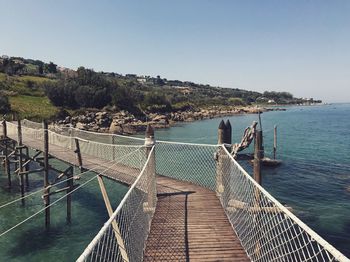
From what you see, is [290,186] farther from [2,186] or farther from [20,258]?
[2,186]

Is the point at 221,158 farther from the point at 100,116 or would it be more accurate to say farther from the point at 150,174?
the point at 100,116

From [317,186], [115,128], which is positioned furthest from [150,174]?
[115,128]

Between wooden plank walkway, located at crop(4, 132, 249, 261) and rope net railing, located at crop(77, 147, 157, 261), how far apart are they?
21 centimetres

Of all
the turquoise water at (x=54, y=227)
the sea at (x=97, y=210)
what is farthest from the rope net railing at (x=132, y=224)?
the turquoise water at (x=54, y=227)

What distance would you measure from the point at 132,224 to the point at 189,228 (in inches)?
53.5

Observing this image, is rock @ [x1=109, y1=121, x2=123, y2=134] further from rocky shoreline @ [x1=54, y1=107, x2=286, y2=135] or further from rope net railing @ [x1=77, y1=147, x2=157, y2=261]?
rope net railing @ [x1=77, y1=147, x2=157, y2=261]

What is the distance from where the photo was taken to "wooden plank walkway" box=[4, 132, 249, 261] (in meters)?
5.91

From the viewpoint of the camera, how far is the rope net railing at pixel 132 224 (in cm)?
446

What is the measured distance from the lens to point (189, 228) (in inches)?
277

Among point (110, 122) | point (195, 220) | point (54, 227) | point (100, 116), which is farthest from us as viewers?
point (110, 122)

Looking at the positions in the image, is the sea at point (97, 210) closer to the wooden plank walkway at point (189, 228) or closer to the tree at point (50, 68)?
the wooden plank walkway at point (189, 228)

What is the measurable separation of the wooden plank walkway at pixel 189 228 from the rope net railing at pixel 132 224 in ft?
0.69

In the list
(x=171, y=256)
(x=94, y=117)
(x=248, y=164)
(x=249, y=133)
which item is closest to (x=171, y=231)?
(x=171, y=256)

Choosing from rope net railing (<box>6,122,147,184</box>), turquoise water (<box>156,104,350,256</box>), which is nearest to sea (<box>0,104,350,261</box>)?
turquoise water (<box>156,104,350,256</box>)
